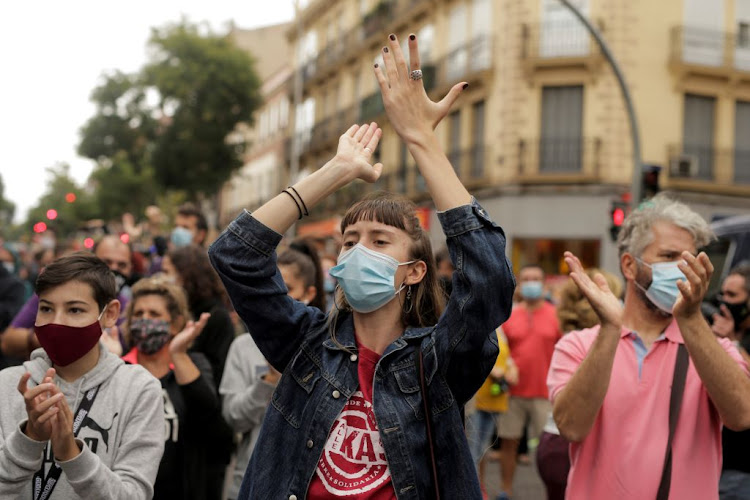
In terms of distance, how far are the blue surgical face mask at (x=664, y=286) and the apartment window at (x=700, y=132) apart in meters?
23.0

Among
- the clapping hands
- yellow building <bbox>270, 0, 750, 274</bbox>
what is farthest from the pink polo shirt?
yellow building <bbox>270, 0, 750, 274</bbox>

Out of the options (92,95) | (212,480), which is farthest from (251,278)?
(92,95)

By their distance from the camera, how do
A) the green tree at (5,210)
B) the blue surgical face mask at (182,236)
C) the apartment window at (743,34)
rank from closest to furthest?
the blue surgical face mask at (182,236)
the apartment window at (743,34)
the green tree at (5,210)

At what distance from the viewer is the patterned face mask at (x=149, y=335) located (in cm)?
477

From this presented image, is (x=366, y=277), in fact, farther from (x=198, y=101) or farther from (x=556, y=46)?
(x=198, y=101)

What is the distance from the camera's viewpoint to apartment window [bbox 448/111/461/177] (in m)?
28.1

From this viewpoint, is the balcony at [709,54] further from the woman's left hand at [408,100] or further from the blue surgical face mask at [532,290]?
the woman's left hand at [408,100]

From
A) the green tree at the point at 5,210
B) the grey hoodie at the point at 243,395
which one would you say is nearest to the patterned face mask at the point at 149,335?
the grey hoodie at the point at 243,395

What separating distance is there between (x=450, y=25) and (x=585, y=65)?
6.20m

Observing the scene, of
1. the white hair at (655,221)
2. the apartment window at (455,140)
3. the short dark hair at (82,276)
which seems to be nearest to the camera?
the short dark hair at (82,276)

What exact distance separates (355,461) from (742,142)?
25.6 meters

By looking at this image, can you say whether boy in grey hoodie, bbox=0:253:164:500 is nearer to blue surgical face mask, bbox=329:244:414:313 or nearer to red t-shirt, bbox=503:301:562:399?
blue surgical face mask, bbox=329:244:414:313

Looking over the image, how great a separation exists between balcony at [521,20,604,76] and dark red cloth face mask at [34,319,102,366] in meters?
23.1

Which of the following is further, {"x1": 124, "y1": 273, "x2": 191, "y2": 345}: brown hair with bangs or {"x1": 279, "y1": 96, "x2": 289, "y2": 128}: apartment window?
{"x1": 279, "y1": 96, "x2": 289, "y2": 128}: apartment window
